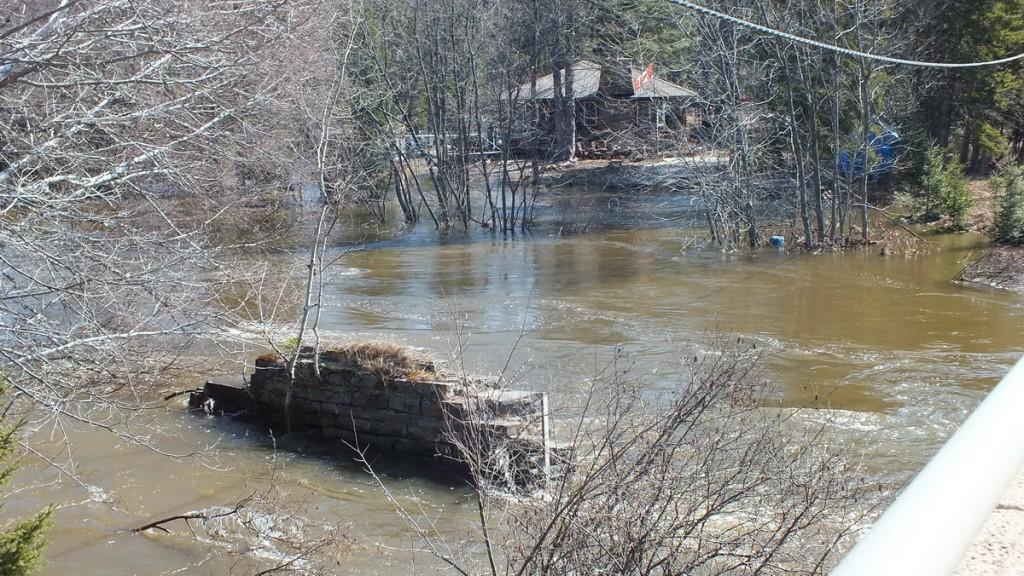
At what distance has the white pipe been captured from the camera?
46.4 inches

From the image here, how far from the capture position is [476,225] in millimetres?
31344

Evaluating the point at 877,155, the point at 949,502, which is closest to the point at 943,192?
the point at 877,155

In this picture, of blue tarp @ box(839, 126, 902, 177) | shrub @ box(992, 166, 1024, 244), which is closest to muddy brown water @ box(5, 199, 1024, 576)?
shrub @ box(992, 166, 1024, 244)

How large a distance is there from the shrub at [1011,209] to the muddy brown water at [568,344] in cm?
108

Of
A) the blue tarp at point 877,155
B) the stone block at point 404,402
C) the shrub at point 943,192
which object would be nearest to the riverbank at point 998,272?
the shrub at point 943,192

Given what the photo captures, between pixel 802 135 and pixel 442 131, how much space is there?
36.5ft

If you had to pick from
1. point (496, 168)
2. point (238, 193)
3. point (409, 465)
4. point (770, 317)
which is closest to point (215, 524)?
point (409, 465)

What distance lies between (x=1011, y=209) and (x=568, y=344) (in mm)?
12959

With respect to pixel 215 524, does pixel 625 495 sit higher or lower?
higher

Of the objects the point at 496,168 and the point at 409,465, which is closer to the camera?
the point at 409,465

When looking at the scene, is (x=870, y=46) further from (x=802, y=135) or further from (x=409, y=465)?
(x=409, y=465)

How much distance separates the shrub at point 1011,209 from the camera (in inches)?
872

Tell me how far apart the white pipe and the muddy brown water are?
23.5 ft

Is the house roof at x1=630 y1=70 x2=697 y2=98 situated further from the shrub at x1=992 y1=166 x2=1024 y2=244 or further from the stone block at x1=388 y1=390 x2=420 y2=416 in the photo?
the stone block at x1=388 y1=390 x2=420 y2=416
